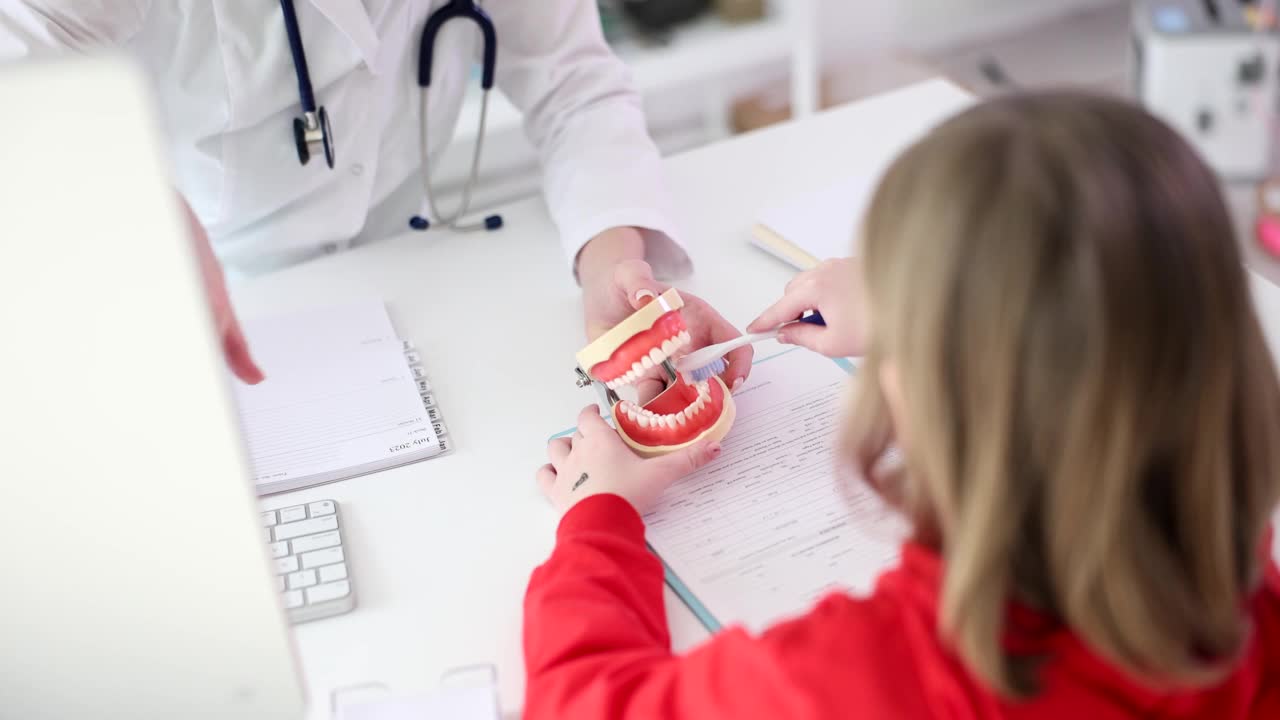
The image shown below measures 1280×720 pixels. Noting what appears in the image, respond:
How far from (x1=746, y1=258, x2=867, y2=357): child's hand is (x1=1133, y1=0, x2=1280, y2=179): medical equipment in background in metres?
1.81

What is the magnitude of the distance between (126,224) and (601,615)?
1.37 ft

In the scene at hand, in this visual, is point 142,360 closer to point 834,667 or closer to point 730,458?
point 834,667

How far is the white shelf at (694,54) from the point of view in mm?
2320

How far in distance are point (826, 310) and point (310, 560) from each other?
48 cm

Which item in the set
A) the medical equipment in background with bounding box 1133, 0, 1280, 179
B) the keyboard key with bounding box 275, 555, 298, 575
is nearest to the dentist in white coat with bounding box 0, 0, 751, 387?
the keyboard key with bounding box 275, 555, 298, 575

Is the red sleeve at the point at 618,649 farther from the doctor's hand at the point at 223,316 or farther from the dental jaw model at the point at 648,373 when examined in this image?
the doctor's hand at the point at 223,316

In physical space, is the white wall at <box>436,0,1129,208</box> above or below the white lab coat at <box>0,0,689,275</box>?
below

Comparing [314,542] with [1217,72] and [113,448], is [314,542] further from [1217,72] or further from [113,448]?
[1217,72]

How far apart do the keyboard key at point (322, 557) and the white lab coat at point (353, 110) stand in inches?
17.2

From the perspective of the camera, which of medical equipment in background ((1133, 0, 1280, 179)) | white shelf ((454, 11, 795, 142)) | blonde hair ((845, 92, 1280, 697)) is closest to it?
blonde hair ((845, 92, 1280, 697))

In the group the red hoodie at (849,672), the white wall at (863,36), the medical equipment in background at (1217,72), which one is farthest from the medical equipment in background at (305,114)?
the medical equipment in background at (1217,72)

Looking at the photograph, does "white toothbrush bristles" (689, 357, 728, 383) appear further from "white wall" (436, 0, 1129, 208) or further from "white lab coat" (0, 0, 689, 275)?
"white wall" (436, 0, 1129, 208)

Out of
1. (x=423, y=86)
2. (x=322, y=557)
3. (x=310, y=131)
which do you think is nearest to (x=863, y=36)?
(x=423, y=86)

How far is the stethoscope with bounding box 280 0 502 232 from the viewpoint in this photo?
3.75ft
